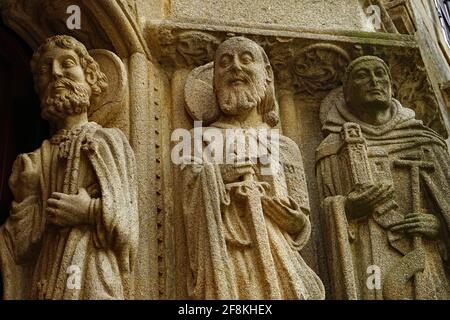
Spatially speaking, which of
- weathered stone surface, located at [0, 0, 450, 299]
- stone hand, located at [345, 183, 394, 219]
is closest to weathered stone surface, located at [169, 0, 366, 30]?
weathered stone surface, located at [0, 0, 450, 299]

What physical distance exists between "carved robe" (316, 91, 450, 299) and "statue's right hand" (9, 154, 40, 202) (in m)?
1.68

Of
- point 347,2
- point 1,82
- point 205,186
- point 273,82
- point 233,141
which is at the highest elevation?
point 347,2

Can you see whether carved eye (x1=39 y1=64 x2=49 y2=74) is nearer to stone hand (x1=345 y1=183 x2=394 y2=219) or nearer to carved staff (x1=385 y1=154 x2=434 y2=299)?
stone hand (x1=345 y1=183 x2=394 y2=219)

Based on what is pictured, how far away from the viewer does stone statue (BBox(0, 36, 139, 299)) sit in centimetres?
458

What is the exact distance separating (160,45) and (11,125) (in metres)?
1.13

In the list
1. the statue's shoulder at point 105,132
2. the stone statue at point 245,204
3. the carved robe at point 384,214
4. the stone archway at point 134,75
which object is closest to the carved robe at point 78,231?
the statue's shoulder at point 105,132

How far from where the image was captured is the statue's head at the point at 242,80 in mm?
5484

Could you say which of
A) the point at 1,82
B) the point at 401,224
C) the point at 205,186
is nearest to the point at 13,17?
the point at 1,82

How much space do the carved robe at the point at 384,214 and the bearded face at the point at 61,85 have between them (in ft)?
4.96

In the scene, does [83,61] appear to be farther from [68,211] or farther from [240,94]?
[68,211]

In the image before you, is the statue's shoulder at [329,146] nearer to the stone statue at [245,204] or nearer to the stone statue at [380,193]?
the stone statue at [380,193]

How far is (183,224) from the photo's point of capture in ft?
16.8

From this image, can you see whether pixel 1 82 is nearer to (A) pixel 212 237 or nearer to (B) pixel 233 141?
(B) pixel 233 141

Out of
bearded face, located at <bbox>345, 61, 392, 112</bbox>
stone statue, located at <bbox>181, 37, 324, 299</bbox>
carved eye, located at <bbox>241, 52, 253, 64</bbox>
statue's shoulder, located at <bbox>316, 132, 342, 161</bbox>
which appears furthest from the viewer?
bearded face, located at <bbox>345, 61, 392, 112</bbox>
